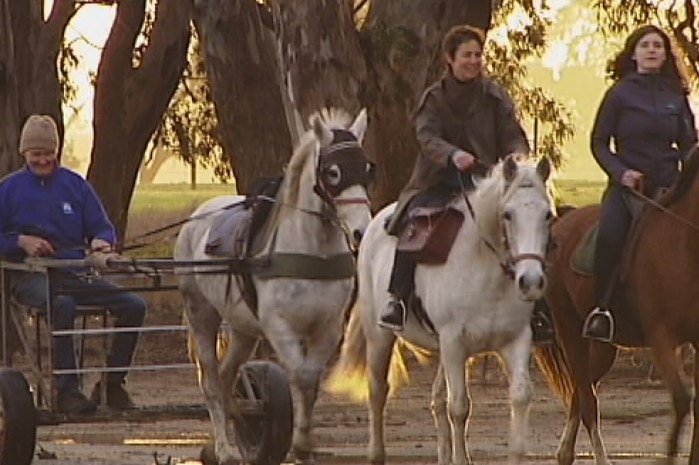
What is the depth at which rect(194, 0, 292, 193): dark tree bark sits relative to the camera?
26297mm

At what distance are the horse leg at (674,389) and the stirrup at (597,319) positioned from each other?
546 millimetres

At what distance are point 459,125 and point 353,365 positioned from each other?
214cm

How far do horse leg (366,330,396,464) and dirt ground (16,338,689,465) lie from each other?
1386mm

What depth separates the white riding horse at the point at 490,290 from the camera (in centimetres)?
1293

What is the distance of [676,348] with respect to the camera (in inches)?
561

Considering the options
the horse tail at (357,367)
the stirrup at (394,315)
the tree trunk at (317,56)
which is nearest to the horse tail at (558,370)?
the horse tail at (357,367)

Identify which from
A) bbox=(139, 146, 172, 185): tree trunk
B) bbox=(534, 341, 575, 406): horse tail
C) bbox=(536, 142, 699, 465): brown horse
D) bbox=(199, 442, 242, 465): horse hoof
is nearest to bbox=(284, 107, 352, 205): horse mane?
bbox=(536, 142, 699, 465): brown horse

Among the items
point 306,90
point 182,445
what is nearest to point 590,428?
point 182,445

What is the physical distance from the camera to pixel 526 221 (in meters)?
12.9

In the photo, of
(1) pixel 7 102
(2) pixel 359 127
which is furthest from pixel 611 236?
(1) pixel 7 102

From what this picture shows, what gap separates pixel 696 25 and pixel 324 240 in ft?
69.8

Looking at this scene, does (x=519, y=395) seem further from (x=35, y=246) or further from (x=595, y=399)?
(x=35, y=246)

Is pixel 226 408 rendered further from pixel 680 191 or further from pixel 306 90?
pixel 306 90

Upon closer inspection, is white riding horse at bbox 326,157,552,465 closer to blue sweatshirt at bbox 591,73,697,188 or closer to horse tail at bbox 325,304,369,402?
horse tail at bbox 325,304,369,402
